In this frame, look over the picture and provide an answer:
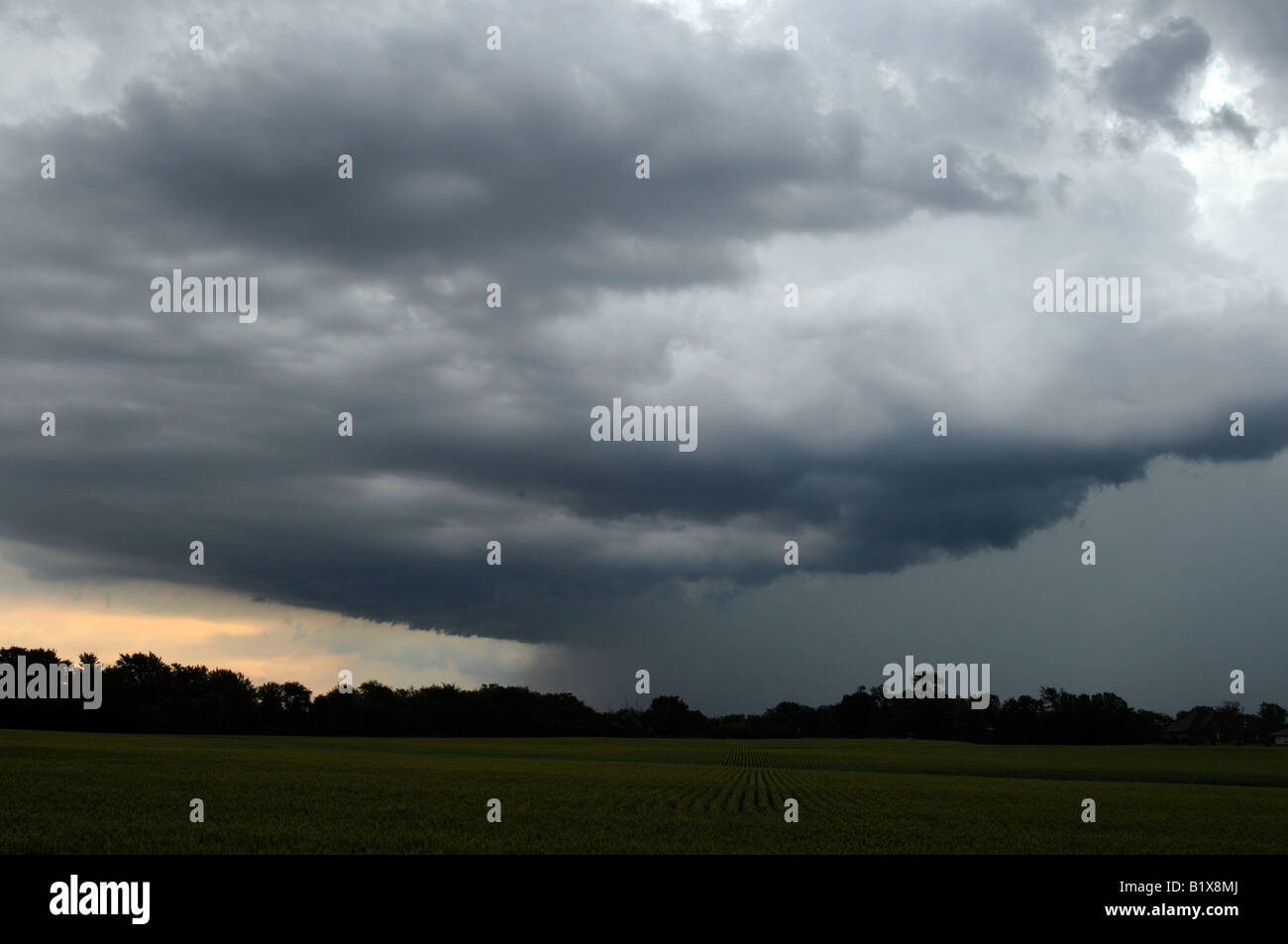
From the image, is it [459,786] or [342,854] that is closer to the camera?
[342,854]

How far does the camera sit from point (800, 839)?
1158 inches
